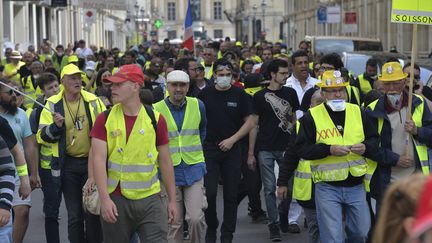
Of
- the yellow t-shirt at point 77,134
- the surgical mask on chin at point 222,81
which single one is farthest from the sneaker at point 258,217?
the yellow t-shirt at point 77,134

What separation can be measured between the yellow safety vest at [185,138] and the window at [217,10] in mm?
158900

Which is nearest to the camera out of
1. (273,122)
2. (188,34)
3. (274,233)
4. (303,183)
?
(303,183)

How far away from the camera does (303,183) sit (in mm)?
8406

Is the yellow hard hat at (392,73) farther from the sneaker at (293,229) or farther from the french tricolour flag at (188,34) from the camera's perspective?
the french tricolour flag at (188,34)

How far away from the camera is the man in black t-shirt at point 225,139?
377 inches

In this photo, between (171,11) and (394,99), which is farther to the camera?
(171,11)

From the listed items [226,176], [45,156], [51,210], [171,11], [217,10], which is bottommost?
[171,11]

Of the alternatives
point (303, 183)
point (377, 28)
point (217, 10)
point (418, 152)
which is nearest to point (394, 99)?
point (418, 152)

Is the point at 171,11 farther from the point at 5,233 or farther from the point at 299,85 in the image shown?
the point at 5,233

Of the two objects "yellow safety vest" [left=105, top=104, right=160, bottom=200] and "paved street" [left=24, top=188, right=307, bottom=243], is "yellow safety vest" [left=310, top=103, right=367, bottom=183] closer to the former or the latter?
"yellow safety vest" [left=105, top=104, right=160, bottom=200]

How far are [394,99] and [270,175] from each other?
277 cm

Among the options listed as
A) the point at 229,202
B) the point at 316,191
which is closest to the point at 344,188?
the point at 316,191

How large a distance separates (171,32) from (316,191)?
158 m

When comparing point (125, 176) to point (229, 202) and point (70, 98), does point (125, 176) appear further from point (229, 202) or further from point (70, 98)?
point (229, 202)
